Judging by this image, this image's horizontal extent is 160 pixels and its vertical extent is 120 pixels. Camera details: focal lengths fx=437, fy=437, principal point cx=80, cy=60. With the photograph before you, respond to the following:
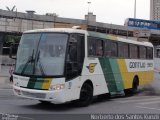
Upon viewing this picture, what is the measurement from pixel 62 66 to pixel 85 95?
1.96 meters

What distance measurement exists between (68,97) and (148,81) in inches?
402

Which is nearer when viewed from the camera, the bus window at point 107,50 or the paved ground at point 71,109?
the paved ground at point 71,109

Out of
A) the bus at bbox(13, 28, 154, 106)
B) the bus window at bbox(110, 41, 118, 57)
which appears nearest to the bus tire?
the bus window at bbox(110, 41, 118, 57)

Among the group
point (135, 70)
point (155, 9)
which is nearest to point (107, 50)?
point (135, 70)

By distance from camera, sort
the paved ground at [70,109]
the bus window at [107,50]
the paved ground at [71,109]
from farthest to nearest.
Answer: the bus window at [107,50] → the paved ground at [71,109] → the paved ground at [70,109]

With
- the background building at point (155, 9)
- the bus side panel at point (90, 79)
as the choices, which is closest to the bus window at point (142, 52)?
the bus side panel at point (90, 79)

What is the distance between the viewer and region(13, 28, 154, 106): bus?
47.0 feet

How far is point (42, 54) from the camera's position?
14.8m

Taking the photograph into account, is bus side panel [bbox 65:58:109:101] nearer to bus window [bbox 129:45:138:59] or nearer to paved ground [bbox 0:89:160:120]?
Answer: paved ground [bbox 0:89:160:120]

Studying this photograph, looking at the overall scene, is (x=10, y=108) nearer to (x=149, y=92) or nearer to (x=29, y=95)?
(x=29, y=95)

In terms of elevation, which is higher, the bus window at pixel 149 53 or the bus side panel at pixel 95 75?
the bus window at pixel 149 53

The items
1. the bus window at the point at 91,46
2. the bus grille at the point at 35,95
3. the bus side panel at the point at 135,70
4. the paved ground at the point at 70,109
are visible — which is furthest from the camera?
the bus side panel at the point at 135,70

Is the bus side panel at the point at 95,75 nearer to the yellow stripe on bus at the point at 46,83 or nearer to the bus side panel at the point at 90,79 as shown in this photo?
the bus side panel at the point at 90,79

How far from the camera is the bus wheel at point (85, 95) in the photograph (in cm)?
1568
